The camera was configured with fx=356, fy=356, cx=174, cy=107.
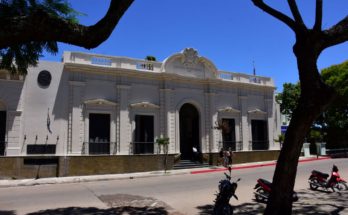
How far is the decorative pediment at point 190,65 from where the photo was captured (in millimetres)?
26594

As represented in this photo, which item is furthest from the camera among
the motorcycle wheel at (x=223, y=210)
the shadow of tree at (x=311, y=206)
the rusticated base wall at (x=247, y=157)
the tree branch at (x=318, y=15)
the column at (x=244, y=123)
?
the column at (x=244, y=123)

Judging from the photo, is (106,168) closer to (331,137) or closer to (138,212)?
(138,212)

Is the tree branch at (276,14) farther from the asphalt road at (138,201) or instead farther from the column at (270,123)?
the column at (270,123)

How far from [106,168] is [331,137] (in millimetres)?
28534

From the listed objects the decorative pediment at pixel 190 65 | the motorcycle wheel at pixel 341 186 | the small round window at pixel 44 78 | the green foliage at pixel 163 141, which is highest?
the decorative pediment at pixel 190 65

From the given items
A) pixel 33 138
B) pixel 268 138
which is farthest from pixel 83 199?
pixel 268 138

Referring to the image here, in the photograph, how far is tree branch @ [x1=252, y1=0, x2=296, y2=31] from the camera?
780 centimetres

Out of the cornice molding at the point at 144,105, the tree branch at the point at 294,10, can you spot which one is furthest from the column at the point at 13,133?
the tree branch at the point at 294,10

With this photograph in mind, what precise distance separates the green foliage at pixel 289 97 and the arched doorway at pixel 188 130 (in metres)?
16.9

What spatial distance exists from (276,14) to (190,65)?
64.1 ft

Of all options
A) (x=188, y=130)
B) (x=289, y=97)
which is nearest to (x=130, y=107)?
(x=188, y=130)

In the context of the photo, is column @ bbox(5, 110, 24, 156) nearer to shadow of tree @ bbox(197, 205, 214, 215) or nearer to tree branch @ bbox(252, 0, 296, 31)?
shadow of tree @ bbox(197, 205, 214, 215)

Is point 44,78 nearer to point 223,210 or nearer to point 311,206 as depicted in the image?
point 223,210

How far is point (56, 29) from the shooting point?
19.2 ft
